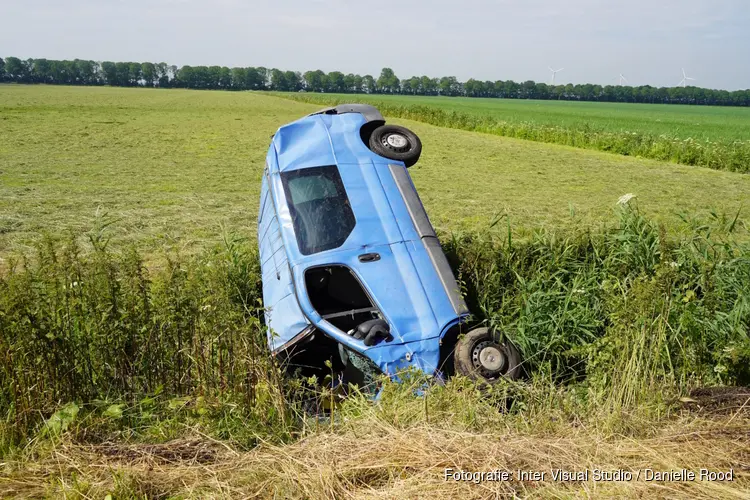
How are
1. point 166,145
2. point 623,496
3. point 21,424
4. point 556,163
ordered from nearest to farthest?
point 623,496, point 21,424, point 556,163, point 166,145

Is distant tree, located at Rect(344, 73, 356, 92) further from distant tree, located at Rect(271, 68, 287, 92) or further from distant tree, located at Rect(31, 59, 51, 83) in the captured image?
distant tree, located at Rect(31, 59, 51, 83)

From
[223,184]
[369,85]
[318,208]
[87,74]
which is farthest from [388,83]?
[318,208]

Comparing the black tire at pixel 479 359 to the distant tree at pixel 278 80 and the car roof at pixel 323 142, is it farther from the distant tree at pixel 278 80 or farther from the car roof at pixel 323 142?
the distant tree at pixel 278 80

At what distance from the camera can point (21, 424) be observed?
10.8 feet

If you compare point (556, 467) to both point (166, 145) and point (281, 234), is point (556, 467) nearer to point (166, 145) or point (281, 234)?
point (281, 234)

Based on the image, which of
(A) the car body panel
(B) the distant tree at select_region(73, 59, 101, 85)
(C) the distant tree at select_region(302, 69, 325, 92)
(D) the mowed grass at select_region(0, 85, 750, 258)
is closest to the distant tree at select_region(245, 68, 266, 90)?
(C) the distant tree at select_region(302, 69, 325, 92)

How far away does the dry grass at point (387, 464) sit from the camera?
248 cm

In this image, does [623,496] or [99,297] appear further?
[99,297]

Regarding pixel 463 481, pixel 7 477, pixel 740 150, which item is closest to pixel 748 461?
pixel 463 481

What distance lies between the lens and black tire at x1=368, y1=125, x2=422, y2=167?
21.4 feet

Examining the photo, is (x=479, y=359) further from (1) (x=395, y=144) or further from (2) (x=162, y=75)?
(2) (x=162, y=75)

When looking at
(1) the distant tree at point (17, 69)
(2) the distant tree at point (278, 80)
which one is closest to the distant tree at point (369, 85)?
(2) the distant tree at point (278, 80)

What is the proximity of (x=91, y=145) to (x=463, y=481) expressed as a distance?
18666 millimetres

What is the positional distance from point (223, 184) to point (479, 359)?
9905mm
